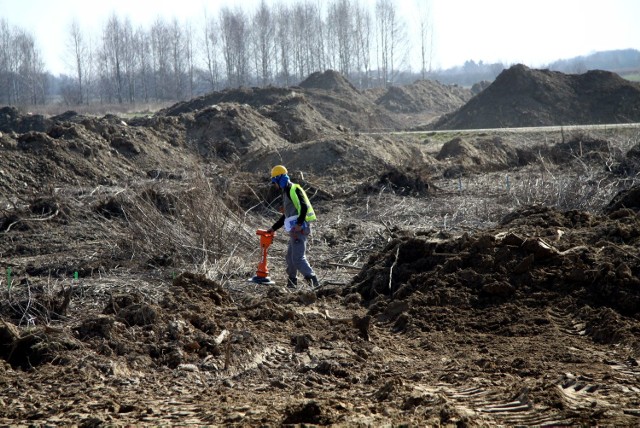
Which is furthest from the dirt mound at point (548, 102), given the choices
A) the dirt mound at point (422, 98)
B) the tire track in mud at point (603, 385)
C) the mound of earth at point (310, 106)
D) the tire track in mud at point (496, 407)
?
the tire track in mud at point (496, 407)

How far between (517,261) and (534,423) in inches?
164

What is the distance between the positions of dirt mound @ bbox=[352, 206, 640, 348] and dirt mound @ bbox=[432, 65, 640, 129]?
95.5 ft

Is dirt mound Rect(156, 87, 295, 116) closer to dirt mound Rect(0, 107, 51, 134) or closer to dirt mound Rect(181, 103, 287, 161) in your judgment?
dirt mound Rect(0, 107, 51, 134)

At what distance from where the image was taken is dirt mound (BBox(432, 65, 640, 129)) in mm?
38250

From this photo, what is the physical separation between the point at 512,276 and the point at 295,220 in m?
2.77

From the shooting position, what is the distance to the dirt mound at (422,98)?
53.7 metres

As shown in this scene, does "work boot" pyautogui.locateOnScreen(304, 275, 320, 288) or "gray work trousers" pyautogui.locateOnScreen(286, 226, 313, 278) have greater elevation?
"gray work trousers" pyautogui.locateOnScreen(286, 226, 313, 278)

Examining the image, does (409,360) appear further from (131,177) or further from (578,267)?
(131,177)

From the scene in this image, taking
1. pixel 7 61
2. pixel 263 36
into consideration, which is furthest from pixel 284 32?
pixel 7 61

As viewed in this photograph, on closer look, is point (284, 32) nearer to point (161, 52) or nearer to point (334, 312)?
point (161, 52)

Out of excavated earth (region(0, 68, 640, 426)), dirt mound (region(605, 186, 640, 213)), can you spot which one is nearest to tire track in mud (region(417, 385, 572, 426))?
excavated earth (region(0, 68, 640, 426))

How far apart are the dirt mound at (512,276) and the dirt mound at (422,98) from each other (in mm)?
43633

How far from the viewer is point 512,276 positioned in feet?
27.6

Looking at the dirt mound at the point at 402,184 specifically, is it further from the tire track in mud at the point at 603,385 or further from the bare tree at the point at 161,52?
the bare tree at the point at 161,52
